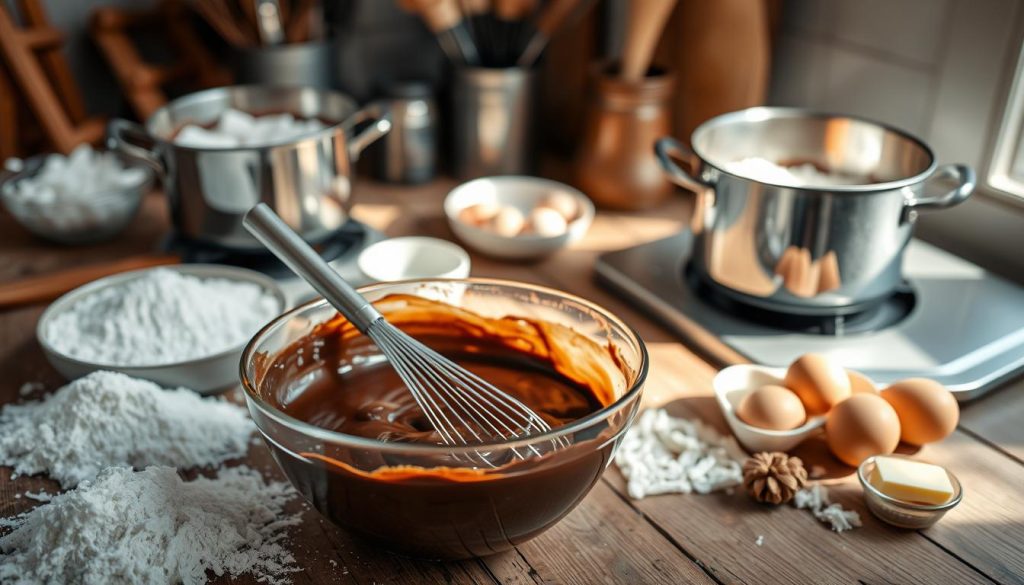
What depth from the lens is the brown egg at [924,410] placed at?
73cm

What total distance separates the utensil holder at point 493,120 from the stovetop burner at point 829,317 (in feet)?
1.31

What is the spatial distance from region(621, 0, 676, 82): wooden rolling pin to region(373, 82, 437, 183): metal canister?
0.26 m

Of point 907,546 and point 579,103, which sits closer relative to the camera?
point 907,546

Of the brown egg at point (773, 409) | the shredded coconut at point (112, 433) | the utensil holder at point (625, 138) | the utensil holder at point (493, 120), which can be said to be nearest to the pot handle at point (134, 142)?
the shredded coconut at point (112, 433)

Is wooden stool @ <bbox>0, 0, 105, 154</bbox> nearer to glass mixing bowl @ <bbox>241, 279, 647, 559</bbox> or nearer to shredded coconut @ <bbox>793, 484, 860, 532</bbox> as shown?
glass mixing bowl @ <bbox>241, 279, 647, 559</bbox>

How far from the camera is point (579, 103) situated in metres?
1.39

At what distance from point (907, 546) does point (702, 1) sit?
748 mm

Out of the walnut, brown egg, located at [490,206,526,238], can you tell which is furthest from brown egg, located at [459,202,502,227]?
the walnut

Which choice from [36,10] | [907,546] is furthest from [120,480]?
[36,10]

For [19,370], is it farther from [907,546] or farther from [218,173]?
[907,546]

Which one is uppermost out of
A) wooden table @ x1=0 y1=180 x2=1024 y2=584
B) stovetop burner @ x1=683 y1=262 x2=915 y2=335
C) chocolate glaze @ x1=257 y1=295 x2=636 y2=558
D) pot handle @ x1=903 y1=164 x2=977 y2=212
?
pot handle @ x1=903 y1=164 x2=977 y2=212

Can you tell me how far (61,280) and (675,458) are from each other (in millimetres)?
653

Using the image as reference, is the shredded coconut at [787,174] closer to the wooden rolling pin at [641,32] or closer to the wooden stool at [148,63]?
the wooden rolling pin at [641,32]

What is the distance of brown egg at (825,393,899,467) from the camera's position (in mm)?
709
